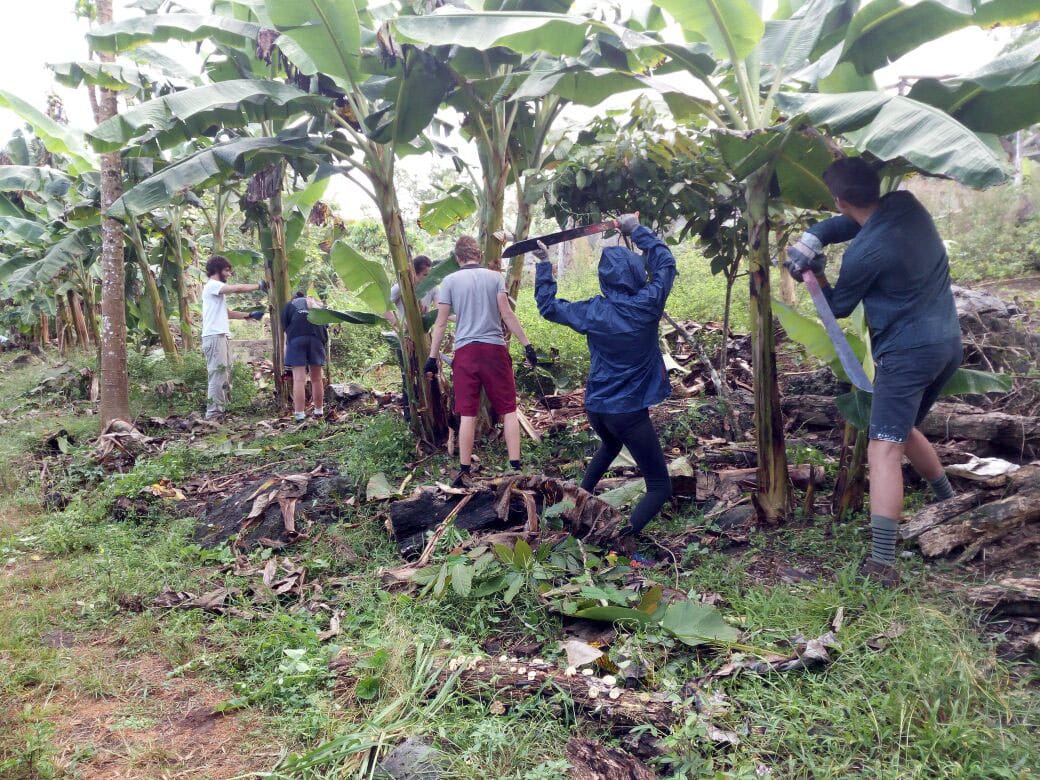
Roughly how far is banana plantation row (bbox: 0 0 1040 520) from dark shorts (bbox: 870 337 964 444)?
1.57 feet

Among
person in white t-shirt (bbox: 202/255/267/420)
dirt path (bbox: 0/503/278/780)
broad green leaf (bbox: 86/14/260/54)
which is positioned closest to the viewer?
dirt path (bbox: 0/503/278/780)

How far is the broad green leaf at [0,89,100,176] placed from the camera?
20.5 feet

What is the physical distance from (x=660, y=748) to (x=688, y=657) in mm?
631

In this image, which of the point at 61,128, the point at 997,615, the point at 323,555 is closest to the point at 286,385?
the point at 61,128

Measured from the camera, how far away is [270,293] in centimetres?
893

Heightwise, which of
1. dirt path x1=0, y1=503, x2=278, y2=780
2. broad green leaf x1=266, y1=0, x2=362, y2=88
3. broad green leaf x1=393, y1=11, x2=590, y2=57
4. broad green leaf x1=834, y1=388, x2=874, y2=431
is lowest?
dirt path x1=0, y1=503, x2=278, y2=780

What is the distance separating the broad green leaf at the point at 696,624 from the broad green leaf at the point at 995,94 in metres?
2.69

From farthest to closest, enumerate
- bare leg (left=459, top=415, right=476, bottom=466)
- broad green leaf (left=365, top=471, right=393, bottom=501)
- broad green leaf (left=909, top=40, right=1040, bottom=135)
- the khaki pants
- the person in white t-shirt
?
the khaki pants < the person in white t-shirt < bare leg (left=459, top=415, right=476, bottom=466) < broad green leaf (left=365, top=471, right=393, bottom=501) < broad green leaf (left=909, top=40, right=1040, bottom=135)

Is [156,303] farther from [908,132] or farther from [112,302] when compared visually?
[908,132]

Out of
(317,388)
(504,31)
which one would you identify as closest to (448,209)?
(317,388)

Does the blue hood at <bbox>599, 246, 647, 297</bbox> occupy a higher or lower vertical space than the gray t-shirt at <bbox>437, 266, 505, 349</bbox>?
higher

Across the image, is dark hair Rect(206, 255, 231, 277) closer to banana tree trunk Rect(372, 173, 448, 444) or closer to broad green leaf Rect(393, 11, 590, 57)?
banana tree trunk Rect(372, 173, 448, 444)

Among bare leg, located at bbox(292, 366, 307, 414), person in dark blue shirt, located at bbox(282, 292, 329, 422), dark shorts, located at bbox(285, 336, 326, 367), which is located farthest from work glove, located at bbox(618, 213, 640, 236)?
bare leg, located at bbox(292, 366, 307, 414)

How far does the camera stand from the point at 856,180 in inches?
134
